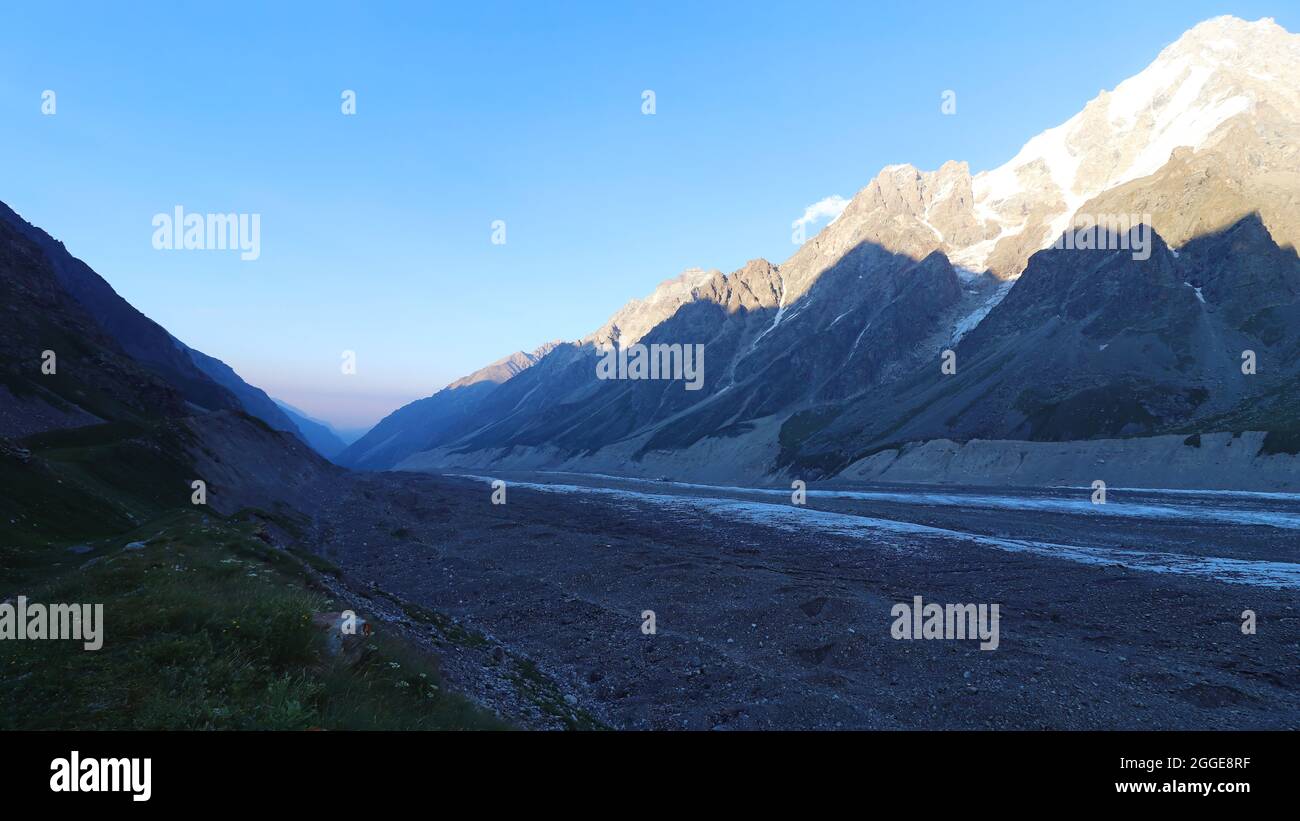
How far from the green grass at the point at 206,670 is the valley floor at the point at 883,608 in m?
4.70

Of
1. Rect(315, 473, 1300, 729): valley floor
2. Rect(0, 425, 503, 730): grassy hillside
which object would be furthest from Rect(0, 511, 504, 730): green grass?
Rect(315, 473, 1300, 729): valley floor

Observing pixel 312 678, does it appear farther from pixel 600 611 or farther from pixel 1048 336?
pixel 1048 336

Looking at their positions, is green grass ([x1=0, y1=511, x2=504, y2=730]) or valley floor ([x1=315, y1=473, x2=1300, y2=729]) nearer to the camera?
green grass ([x1=0, y1=511, x2=504, y2=730])

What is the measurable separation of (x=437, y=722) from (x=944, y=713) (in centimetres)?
1373

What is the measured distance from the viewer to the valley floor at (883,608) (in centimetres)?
1762

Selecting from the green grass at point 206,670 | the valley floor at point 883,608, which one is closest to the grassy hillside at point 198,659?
the green grass at point 206,670

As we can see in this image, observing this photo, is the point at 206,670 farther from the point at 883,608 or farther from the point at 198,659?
the point at 883,608

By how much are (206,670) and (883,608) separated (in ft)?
82.3

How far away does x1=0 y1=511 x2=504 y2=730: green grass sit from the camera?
8.16m

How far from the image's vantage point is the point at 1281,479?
217 feet

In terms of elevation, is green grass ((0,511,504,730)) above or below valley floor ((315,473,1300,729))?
above

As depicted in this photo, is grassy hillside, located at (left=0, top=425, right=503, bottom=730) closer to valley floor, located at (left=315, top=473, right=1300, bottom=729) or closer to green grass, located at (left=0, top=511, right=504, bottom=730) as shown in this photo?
green grass, located at (left=0, top=511, right=504, bottom=730)

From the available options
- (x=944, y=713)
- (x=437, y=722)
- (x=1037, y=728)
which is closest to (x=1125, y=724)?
(x=1037, y=728)

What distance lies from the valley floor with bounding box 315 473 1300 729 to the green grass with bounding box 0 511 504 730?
185 inches
